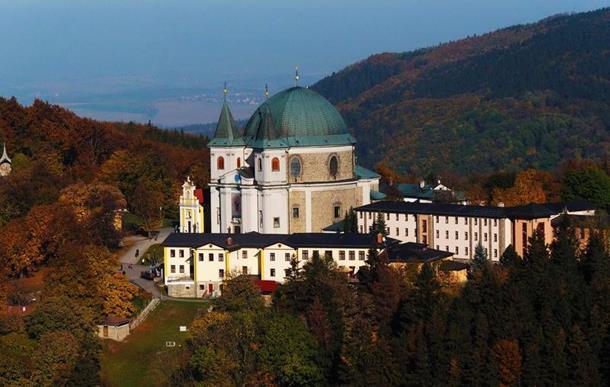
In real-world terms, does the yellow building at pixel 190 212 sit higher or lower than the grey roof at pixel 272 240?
higher

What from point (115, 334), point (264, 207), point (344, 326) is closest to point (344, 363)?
point (344, 326)

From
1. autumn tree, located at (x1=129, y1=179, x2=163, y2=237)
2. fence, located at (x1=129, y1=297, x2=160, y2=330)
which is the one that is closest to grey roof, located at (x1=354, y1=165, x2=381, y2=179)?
autumn tree, located at (x1=129, y1=179, x2=163, y2=237)

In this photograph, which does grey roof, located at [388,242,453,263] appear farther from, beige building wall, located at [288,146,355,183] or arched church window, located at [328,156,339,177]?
arched church window, located at [328,156,339,177]

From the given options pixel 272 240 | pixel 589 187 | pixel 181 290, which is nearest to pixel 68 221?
pixel 181 290

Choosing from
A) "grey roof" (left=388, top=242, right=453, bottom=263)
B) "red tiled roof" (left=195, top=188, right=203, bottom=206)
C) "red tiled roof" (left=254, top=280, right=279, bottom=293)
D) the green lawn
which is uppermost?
"red tiled roof" (left=195, top=188, right=203, bottom=206)

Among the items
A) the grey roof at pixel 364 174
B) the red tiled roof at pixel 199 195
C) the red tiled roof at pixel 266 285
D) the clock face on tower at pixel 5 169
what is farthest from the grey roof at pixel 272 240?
the clock face on tower at pixel 5 169

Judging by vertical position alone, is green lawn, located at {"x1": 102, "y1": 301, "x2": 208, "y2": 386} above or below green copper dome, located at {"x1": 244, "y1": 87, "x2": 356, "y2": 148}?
below

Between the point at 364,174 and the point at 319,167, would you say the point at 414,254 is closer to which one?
the point at 319,167

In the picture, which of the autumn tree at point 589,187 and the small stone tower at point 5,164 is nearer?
the autumn tree at point 589,187

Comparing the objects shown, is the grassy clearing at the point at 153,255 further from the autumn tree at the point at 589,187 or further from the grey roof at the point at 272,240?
the autumn tree at the point at 589,187
